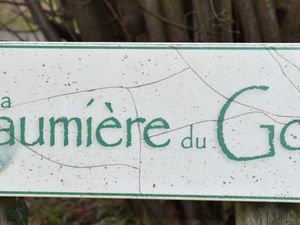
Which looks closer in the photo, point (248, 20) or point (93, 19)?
point (248, 20)

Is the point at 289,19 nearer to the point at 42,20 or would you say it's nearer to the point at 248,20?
the point at 248,20

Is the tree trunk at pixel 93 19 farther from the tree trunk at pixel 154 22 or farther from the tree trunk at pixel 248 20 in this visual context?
the tree trunk at pixel 248 20

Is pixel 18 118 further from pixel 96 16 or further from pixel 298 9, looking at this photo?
pixel 298 9

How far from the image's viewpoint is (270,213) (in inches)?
96.0

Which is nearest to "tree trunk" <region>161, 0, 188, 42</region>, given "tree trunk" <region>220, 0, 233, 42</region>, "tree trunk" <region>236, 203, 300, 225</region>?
"tree trunk" <region>220, 0, 233, 42</region>

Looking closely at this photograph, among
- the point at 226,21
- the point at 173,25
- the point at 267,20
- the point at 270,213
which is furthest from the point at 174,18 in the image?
the point at 270,213

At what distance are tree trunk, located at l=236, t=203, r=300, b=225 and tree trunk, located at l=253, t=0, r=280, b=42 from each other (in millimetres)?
829

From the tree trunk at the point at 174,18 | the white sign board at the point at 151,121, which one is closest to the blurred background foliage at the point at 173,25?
the tree trunk at the point at 174,18

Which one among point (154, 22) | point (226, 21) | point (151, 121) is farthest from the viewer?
point (154, 22)

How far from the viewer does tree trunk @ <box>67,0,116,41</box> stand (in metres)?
3.12

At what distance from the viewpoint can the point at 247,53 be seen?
2.31 meters

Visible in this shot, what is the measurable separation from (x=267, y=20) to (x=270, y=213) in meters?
0.91

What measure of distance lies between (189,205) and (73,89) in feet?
3.34

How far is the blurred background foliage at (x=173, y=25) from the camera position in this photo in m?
2.86
